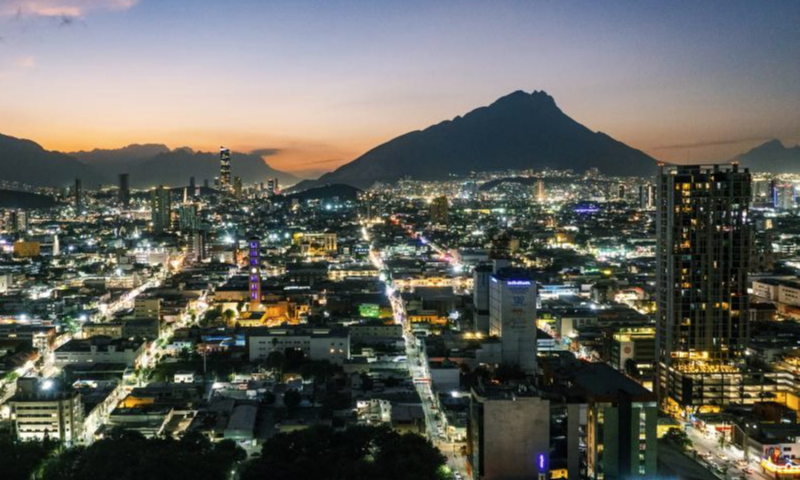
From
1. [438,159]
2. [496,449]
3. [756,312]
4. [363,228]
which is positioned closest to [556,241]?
[363,228]

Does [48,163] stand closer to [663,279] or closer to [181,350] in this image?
[181,350]

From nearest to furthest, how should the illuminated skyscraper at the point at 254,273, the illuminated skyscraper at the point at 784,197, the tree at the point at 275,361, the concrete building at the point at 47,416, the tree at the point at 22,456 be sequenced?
the tree at the point at 22,456
the concrete building at the point at 47,416
the tree at the point at 275,361
the illuminated skyscraper at the point at 254,273
the illuminated skyscraper at the point at 784,197

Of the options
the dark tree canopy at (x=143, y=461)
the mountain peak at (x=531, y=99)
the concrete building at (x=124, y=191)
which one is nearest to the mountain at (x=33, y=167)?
the concrete building at (x=124, y=191)

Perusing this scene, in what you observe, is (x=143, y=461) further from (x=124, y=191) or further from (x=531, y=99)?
(x=531, y=99)

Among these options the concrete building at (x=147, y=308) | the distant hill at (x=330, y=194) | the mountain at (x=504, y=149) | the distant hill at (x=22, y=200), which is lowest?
the concrete building at (x=147, y=308)

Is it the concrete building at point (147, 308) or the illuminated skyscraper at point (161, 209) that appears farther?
the illuminated skyscraper at point (161, 209)

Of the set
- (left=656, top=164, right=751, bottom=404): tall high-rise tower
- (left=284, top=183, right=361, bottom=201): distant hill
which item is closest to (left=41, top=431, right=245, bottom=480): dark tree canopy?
(left=656, top=164, right=751, bottom=404): tall high-rise tower

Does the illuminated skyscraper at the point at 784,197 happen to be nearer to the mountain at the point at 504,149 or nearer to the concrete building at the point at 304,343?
the mountain at the point at 504,149

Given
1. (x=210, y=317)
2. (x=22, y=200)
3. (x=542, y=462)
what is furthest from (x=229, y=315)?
(x=22, y=200)
